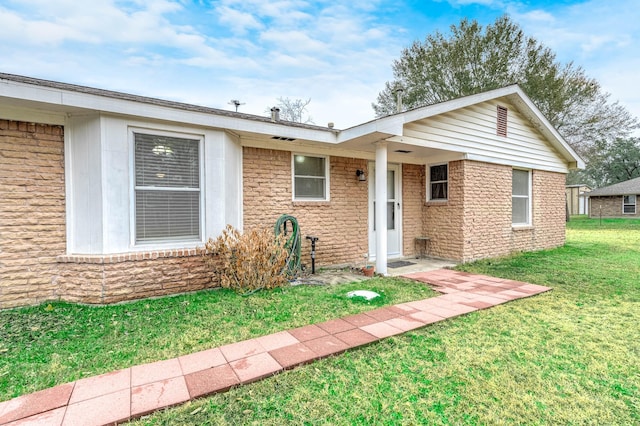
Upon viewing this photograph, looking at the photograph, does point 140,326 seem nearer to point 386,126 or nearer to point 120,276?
point 120,276

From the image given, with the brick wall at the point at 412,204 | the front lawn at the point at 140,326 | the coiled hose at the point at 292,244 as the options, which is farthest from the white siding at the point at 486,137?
the front lawn at the point at 140,326

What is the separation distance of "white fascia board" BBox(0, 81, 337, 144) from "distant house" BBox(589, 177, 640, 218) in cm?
2936

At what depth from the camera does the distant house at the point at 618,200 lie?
80.3 feet

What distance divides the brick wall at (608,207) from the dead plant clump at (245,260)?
3084 cm

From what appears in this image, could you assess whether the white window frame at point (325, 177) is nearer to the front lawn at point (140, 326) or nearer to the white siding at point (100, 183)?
the front lawn at point (140, 326)

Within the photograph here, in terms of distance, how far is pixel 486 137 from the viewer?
7.50 m

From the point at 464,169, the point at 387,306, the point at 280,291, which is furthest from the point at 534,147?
the point at 280,291

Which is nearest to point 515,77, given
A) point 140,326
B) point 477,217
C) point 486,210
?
point 486,210

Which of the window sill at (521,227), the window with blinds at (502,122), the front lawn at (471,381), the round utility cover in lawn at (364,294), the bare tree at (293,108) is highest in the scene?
the bare tree at (293,108)

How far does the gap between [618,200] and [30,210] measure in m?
36.0

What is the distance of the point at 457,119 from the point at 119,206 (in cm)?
678

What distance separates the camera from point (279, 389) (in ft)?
7.32

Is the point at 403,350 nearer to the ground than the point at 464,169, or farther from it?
nearer to the ground

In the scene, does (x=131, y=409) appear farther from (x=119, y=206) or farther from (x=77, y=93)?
(x=77, y=93)
